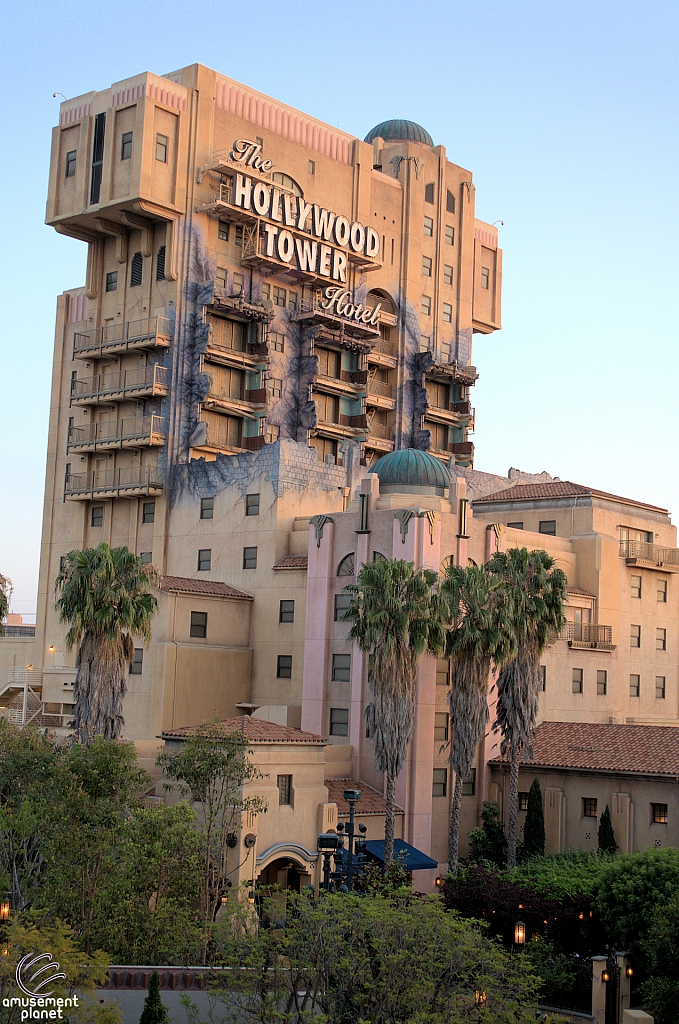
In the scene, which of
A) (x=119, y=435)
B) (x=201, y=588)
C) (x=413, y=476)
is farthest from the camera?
(x=119, y=435)

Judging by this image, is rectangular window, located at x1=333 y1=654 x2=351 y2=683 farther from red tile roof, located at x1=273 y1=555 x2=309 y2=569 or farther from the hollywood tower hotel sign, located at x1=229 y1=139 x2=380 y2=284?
the hollywood tower hotel sign, located at x1=229 y1=139 x2=380 y2=284

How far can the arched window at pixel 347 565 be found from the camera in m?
62.0

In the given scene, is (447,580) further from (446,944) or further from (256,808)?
(446,944)

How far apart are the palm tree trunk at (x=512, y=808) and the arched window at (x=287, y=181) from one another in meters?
47.5

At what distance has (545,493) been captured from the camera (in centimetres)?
8156

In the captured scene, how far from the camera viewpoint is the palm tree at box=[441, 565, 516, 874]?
182ft

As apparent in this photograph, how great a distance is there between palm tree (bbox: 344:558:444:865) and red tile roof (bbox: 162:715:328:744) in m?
2.81

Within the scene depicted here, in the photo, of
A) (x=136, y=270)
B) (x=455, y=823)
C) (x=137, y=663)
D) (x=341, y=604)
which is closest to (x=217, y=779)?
(x=455, y=823)

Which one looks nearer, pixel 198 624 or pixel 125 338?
pixel 198 624

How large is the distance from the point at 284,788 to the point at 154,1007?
1782 cm

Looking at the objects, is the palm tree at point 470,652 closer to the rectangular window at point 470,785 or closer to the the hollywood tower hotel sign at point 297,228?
the rectangular window at point 470,785

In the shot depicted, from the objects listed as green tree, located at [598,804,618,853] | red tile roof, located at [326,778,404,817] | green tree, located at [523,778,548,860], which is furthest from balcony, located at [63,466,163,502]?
green tree, located at [598,804,618,853]

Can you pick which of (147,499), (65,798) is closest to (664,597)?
(147,499)

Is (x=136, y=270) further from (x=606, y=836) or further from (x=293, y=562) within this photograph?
(x=606, y=836)
